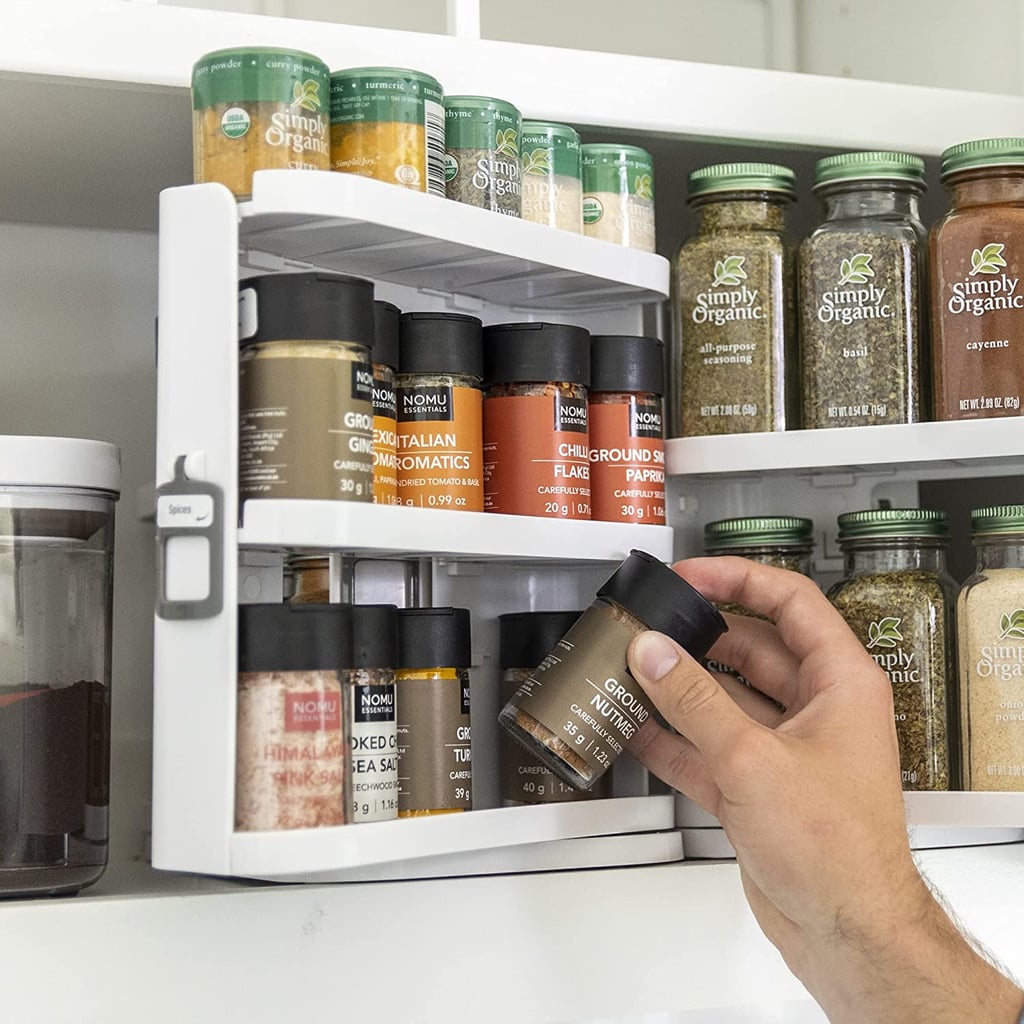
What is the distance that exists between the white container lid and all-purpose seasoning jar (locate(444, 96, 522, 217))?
0.30m

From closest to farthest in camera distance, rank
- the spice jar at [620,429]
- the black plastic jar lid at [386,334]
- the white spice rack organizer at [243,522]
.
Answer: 1. the white spice rack organizer at [243,522]
2. the black plastic jar lid at [386,334]
3. the spice jar at [620,429]

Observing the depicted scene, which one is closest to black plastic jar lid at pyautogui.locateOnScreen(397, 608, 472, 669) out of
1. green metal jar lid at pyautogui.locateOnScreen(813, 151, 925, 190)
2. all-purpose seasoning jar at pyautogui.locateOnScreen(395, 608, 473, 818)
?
all-purpose seasoning jar at pyautogui.locateOnScreen(395, 608, 473, 818)

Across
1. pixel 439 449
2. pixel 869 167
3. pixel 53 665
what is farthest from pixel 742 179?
pixel 53 665

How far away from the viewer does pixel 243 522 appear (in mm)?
771

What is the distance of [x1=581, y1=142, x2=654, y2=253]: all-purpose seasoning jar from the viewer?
97cm

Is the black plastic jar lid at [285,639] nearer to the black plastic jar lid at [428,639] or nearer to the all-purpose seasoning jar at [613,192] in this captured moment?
the black plastic jar lid at [428,639]

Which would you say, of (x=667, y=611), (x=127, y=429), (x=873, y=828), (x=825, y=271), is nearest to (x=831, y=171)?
(x=825, y=271)

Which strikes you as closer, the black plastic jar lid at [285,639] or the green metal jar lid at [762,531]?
the black plastic jar lid at [285,639]

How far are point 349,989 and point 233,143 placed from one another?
548 mm

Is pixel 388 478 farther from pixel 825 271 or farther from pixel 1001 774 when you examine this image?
pixel 1001 774

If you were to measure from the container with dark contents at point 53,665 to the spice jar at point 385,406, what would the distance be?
0.21m

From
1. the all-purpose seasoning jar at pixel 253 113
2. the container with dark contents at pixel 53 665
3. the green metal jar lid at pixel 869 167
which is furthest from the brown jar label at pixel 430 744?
the green metal jar lid at pixel 869 167

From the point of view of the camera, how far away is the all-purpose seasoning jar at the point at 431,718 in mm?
Answer: 860

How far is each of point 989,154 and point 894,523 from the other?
270mm
